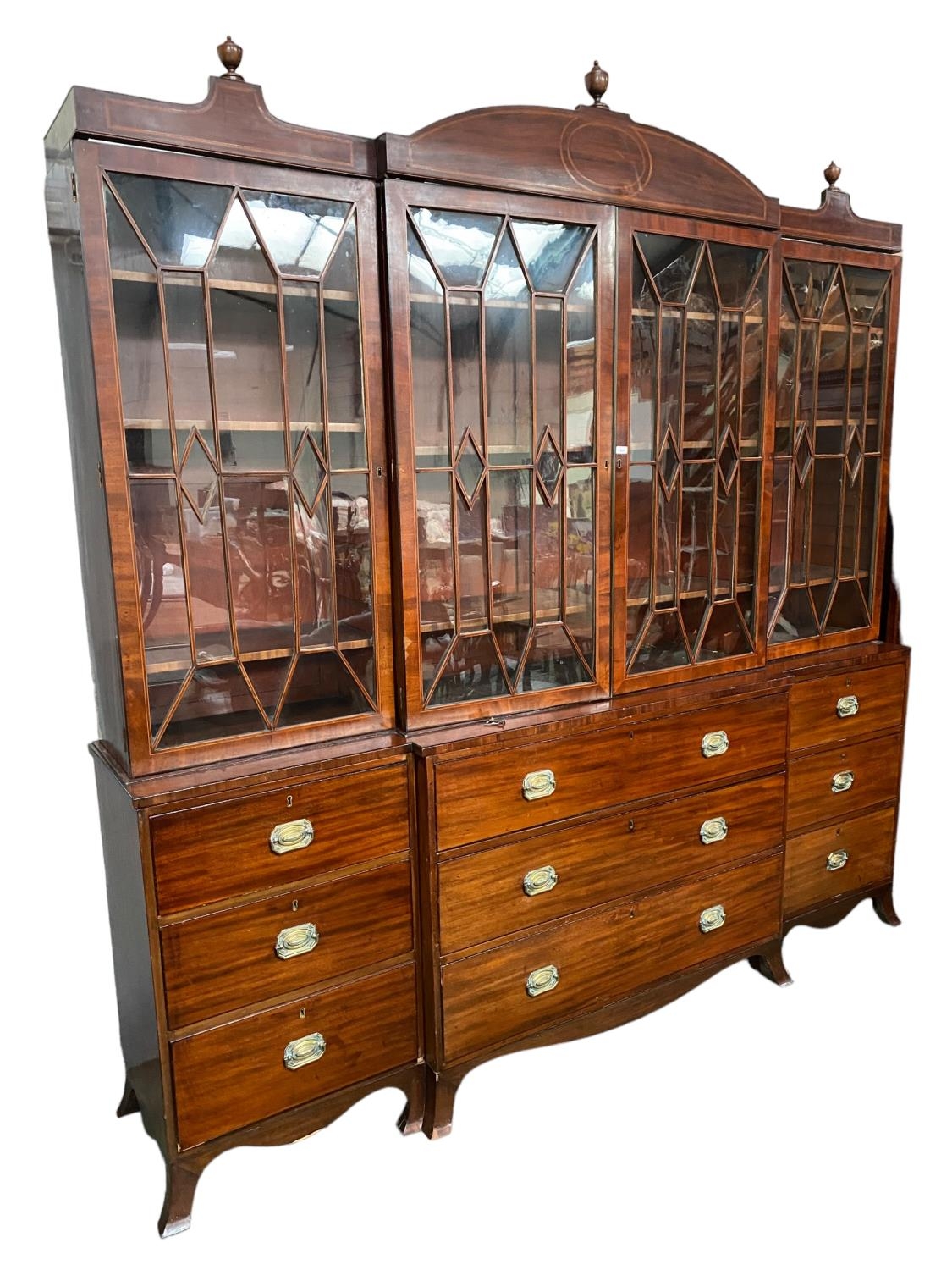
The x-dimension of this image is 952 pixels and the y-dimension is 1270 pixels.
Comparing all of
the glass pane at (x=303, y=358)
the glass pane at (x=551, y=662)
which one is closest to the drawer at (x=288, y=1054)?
the glass pane at (x=551, y=662)

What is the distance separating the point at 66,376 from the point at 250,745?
844 mm

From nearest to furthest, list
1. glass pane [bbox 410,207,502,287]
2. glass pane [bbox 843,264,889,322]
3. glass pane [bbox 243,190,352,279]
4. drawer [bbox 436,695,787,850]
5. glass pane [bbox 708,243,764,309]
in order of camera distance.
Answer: glass pane [bbox 243,190,352,279], glass pane [bbox 410,207,502,287], drawer [bbox 436,695,787,850], glass pane [bbox 708,243,764,309], glass pane [bbox 843,264,889,322]

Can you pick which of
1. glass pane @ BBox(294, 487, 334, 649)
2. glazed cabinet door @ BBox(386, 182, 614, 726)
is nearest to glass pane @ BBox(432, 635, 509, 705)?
glazed cabinet door @ BBox(386, 182, 614, 726)

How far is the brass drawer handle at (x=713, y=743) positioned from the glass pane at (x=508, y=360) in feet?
2.78

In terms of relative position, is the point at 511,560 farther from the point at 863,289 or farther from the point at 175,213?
the point at 863,289

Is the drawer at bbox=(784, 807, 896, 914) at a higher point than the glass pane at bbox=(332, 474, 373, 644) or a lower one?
lower

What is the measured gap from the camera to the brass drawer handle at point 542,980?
2049 mm

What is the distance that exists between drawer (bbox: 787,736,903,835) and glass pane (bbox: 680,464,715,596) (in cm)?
61

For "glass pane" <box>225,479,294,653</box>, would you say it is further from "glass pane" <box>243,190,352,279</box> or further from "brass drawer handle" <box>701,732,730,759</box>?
"brass drawer handle" <box>701,732,730,759</box>

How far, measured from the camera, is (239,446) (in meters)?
1.75

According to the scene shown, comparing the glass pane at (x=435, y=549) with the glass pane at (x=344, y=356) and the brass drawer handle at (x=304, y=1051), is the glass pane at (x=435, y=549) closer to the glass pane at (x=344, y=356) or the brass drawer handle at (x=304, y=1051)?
the glass pane at (x=344, y=356)

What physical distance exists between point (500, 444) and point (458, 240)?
1.43 feet

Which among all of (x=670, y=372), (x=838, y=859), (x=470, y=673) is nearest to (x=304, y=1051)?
(x=470, y=673)

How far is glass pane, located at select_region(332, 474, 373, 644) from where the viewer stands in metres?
1.85
